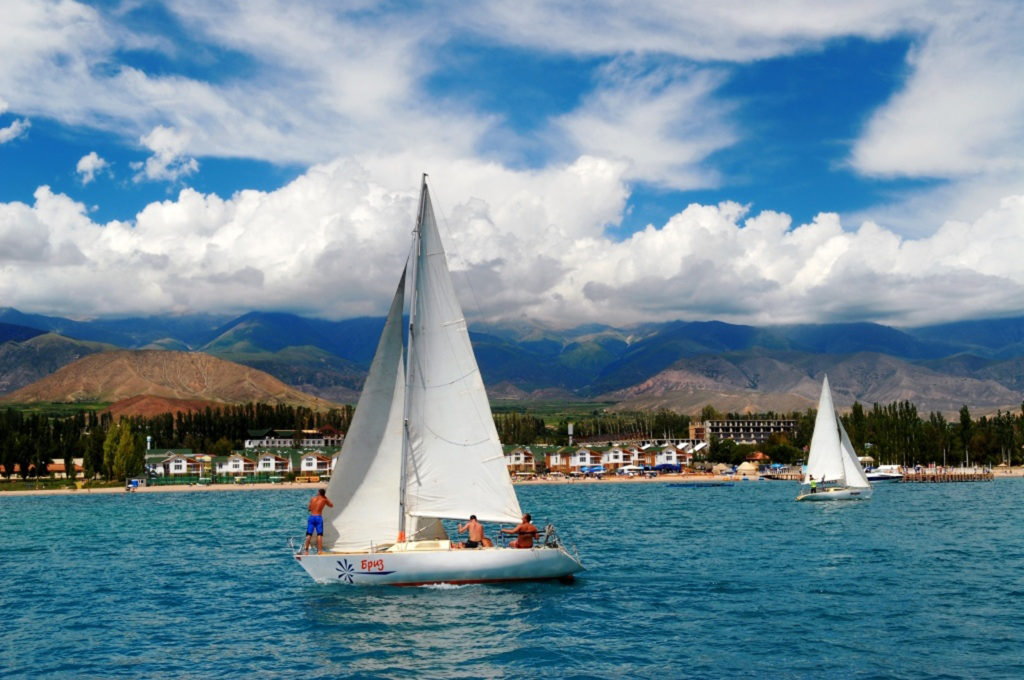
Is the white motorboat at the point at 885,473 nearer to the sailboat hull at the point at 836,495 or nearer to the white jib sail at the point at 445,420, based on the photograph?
the sailboat hull at the point at 836,495

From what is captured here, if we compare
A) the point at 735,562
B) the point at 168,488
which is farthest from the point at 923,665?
the point at 168,488

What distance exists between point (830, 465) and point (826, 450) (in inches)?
82.7

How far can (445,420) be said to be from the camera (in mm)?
37562

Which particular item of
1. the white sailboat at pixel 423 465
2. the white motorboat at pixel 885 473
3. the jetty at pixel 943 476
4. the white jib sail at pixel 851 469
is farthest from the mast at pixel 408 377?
the jetty at pixel 943 476

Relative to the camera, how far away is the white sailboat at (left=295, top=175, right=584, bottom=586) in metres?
36.3

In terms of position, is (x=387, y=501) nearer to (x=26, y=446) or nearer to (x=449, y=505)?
(x=449, y=505)

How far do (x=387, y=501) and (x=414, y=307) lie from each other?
26.1 ft

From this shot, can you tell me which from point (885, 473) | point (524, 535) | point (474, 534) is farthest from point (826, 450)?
point (885, 473)

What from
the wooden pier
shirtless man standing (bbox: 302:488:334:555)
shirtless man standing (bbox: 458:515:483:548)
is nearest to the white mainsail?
shirtless man standing (bbox: 458:515:483:548)

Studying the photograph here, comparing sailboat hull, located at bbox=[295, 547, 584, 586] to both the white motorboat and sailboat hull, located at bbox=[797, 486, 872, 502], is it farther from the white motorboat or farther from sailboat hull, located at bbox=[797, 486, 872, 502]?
the white motorboat

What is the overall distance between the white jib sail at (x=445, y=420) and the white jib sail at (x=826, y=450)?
74195 mm

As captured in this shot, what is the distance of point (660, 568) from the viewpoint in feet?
149

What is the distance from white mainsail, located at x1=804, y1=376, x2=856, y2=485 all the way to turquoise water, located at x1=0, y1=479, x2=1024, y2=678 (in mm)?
43108

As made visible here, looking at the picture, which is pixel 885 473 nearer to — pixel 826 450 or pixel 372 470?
pixel 826 450
